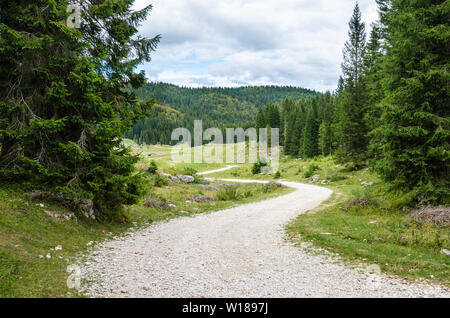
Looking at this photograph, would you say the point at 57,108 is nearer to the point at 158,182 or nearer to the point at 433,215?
the point at 433,215

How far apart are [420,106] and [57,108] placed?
15210mm

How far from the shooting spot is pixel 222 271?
274 inches

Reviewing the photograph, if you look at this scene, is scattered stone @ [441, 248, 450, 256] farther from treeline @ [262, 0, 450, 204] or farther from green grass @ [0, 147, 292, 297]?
green grass @ [0, 147, 292, 297]

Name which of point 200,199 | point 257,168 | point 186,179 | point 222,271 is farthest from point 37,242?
point 257,168

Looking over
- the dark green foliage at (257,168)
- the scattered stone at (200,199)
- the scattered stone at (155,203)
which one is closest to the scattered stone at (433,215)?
the scattered stone at (155,203)

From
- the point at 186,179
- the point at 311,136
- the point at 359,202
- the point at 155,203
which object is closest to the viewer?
the point at 359,202

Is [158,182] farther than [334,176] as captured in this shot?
No

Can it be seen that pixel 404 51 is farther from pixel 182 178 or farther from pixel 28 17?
pixel 182 178

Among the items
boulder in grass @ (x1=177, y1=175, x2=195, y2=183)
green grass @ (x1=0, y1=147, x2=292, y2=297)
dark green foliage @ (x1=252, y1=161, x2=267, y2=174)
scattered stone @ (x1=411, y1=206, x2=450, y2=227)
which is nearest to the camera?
green grass @ (x1=0, y1=147, x2=292, y2=297)

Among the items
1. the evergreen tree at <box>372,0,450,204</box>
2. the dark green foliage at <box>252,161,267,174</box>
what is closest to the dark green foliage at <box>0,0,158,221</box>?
the evergreen tree at <box>372,0,450,204</box>

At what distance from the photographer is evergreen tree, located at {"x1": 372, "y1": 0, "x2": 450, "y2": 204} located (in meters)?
11.7

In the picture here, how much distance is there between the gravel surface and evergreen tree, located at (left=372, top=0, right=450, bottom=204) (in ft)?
22.2
